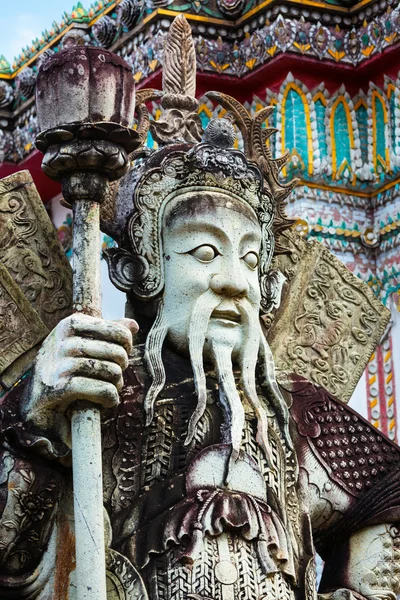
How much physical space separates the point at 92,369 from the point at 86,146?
0.79 meters

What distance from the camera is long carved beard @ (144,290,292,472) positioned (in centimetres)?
766

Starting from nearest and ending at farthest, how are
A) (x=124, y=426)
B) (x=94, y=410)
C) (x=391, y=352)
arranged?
(x=94, y=410) → (x=124, y=426) → (x=391, y=352)

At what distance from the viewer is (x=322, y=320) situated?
8836 millimetres

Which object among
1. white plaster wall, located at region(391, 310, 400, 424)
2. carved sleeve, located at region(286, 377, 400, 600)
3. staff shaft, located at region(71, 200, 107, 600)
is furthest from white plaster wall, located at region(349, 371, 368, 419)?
staff shaft, located at region(71, 200, 107, 600)

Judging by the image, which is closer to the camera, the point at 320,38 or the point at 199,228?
the point at 199,228

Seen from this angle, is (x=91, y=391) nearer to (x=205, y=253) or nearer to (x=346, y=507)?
(x=205, y=253)

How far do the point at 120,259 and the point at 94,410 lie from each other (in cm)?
88

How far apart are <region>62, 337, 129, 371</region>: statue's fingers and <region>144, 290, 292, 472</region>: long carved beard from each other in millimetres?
496

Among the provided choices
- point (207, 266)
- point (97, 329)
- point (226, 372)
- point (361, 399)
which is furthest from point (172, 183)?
point (361, 399)

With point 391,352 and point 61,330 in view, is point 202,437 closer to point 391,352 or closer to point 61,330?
point 61,330

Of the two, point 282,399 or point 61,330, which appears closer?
point 61,330

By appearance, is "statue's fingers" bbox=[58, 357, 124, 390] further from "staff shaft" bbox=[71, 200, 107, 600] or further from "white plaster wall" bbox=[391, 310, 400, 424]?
"white plaster wall" bbox=[391, 310, 400, 424]

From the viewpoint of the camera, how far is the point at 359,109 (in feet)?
38.8

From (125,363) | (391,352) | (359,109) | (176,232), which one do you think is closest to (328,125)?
(359,109)
